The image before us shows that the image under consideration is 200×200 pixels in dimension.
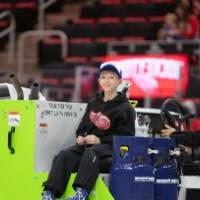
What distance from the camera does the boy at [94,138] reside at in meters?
7.02

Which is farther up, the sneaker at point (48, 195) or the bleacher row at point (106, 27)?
the bleacher row at point (106, 27)

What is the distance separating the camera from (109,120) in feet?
24.4

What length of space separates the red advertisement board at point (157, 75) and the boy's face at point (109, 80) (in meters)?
5.75

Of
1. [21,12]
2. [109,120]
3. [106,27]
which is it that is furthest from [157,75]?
[21,12]

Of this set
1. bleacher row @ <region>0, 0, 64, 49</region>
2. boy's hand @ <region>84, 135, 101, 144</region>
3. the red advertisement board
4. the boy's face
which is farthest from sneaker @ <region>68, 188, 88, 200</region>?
bleacher row @ <region>0, 0, 64, 49</region>

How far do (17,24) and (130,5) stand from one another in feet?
9.70

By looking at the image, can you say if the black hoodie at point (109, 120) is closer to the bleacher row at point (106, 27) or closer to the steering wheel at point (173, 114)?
the steering wheel at point (173, 114)

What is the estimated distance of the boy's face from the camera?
7625 mm

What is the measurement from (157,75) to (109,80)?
19.7ft

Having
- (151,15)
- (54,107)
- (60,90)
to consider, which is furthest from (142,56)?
(54,107)

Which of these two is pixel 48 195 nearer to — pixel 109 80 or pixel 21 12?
pixel 109 80

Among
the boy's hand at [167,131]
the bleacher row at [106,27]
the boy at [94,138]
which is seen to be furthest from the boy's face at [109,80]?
the bleacher row at [106,27]

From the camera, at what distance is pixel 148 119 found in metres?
8.54

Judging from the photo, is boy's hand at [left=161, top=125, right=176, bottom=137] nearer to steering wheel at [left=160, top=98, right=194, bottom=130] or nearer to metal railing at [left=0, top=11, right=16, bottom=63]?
steering wheel at [left=160, top=98, right=194, bottom=130]
